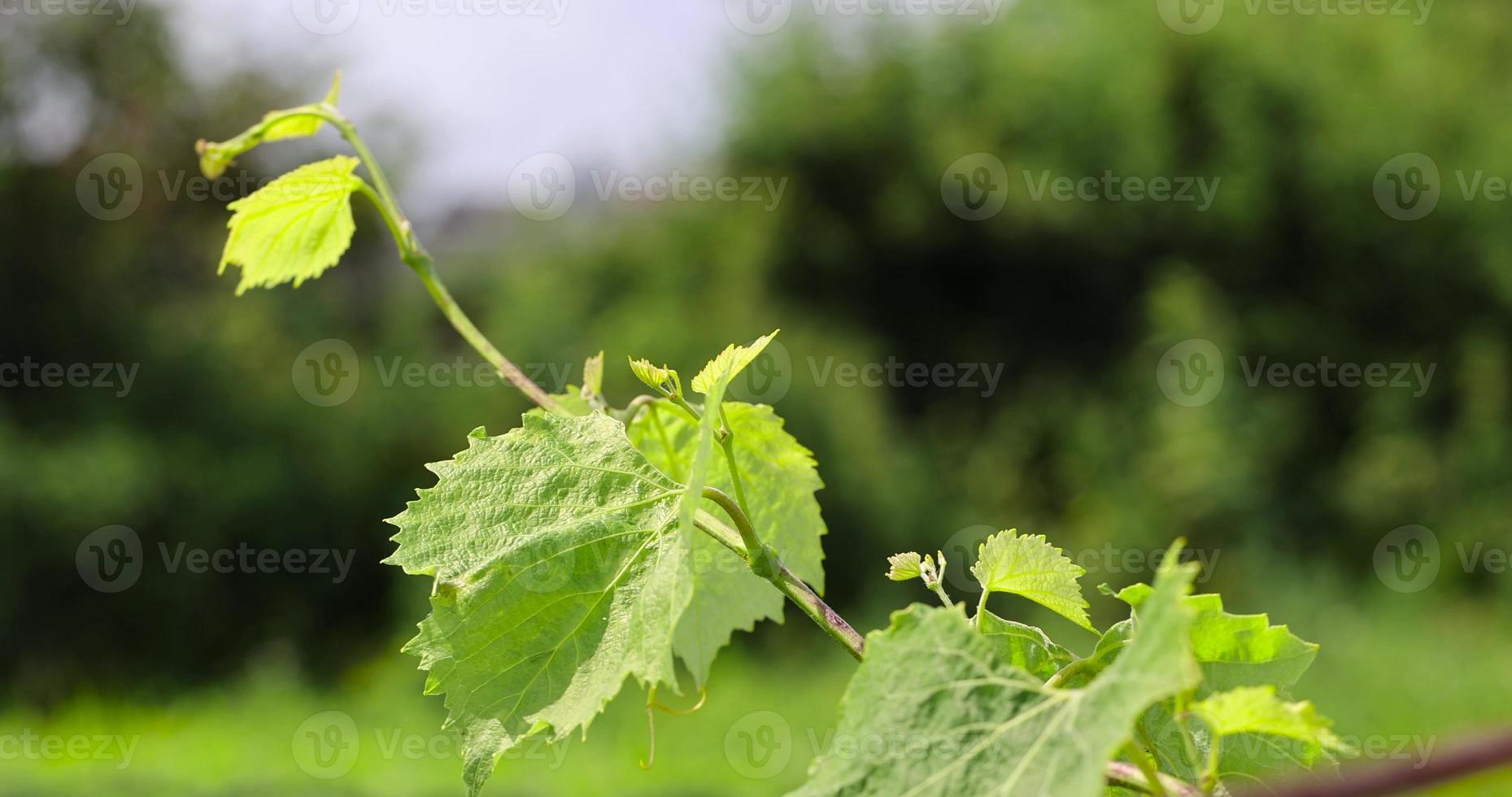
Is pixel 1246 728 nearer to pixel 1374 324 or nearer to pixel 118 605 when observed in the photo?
pixel 118 605

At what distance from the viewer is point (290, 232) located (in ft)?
1.43

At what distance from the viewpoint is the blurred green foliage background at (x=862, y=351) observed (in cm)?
395

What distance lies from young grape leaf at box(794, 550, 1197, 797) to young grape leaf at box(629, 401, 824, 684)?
16cm

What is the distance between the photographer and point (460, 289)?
17.8ft

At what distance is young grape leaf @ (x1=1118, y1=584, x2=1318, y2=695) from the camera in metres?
0.27

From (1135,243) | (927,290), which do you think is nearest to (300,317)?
(927,290)

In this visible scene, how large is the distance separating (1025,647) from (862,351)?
5.13 m

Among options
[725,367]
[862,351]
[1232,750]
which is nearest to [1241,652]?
[1232,750]

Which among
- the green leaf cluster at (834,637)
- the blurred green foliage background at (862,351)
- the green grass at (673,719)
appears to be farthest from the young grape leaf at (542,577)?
the blurred green foliage background at (862,351)

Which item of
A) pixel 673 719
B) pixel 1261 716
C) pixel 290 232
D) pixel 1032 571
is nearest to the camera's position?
pixel 1261 716

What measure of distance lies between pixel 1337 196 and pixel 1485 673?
2.57 meters

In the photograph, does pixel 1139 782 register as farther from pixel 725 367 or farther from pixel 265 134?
pixel 265 134

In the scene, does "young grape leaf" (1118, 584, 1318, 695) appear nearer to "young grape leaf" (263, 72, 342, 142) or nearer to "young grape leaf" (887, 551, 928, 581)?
"young grape leaf" (887, 551, 928, 581)

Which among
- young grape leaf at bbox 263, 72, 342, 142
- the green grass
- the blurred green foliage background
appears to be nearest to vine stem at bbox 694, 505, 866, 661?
young grape leaf at bbox 263, 72, 342, 142
